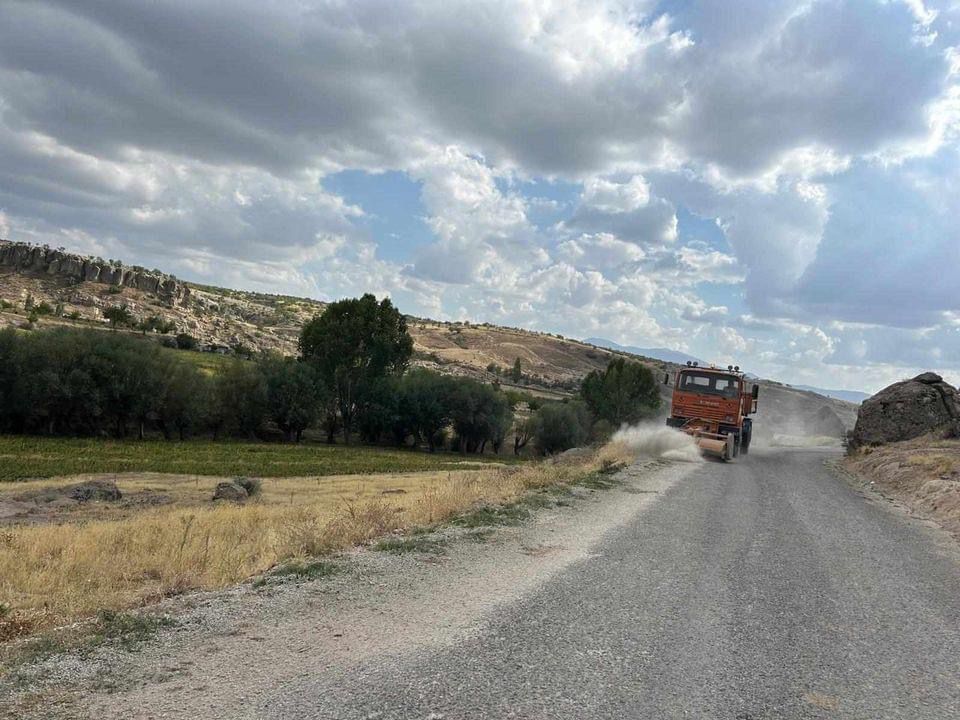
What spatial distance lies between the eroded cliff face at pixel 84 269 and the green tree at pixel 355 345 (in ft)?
305

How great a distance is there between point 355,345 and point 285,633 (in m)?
60.3

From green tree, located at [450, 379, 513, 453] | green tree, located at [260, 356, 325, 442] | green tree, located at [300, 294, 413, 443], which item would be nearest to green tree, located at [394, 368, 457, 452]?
green tree, located at [450, 379, 513, 453]

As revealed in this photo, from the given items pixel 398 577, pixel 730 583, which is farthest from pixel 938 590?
pixel 398 577

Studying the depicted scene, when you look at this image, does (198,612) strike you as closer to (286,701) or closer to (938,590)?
(286,701)

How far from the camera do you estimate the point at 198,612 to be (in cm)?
571

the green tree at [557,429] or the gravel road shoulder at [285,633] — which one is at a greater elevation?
the gravel road shoulder at [285,633]

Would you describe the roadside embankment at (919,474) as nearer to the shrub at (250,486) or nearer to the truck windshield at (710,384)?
the truck windshield at (710,384)

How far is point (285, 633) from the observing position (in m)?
5.40

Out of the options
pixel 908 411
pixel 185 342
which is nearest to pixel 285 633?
pixel 908 411

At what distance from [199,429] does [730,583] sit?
64.5 metres

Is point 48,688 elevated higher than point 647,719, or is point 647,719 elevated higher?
point 647,719

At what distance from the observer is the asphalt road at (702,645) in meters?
4.39

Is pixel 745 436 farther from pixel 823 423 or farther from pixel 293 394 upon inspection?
pixel 823 423

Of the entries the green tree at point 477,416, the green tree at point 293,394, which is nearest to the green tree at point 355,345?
the green tree at point 293,394
